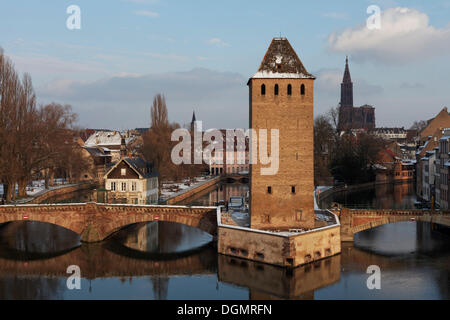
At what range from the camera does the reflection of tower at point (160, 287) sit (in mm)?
25188

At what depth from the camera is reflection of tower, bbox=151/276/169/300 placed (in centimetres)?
2519

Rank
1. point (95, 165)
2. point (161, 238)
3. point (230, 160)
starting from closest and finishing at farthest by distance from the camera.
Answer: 1. point (161, 238)
2. point (95, 165)
3. point (230, 160)

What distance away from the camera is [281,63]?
32.8 metres

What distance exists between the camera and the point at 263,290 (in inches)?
1013

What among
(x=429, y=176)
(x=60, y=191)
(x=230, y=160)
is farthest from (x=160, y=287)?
(x=230, y=160)

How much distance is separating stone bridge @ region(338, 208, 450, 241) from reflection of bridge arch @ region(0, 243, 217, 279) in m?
10.9

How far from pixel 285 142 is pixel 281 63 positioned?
5840 millimetres

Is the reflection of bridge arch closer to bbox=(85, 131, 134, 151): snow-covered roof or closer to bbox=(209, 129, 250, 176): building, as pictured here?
bbox=(85, 131, 134, 151): snow-covered roof

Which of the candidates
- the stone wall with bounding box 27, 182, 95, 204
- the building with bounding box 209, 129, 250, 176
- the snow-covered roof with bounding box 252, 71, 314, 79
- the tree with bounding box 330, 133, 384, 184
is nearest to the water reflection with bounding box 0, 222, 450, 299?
the snow-covered roof with bounding box 252, 71, 314, 79

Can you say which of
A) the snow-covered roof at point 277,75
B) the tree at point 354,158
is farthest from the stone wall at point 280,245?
the tree at point 354,158

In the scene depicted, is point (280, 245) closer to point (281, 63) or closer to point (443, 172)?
point (281, 63)
